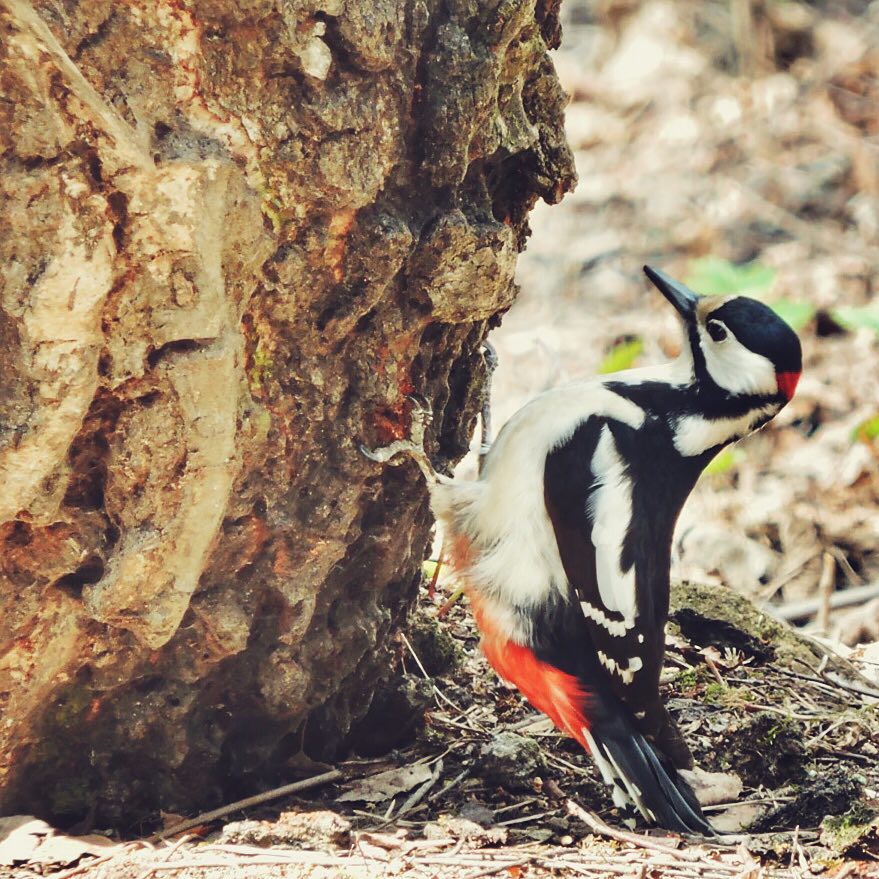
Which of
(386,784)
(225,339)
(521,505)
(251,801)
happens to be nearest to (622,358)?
(521,505)

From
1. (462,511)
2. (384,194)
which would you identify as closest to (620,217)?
(462,511)

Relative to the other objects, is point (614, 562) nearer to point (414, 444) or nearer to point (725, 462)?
point (414, 444)

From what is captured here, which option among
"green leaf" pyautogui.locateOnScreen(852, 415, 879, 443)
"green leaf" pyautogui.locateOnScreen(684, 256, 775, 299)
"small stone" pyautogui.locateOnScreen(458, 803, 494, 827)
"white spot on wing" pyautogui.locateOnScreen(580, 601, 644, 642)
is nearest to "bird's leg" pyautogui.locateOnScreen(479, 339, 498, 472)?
"white spot on wing" pyautogui.locateOnScreen(580, 601, 644, 642)

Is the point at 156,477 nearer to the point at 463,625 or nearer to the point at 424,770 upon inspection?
the point at 424,770

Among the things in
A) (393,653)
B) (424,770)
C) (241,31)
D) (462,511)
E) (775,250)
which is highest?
(775,250)

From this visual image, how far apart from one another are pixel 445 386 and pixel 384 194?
0.69 m

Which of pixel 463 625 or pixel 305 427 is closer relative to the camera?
pixel 305 427

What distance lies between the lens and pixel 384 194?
248cm

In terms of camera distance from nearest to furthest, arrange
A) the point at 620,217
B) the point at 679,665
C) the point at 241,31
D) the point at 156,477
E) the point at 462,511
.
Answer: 1. the point at 241,31
2. the point at 156,477
3. the point at 462,511
4. the point at 679,665
5. the point at 620,217

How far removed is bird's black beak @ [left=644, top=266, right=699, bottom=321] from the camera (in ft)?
10.9

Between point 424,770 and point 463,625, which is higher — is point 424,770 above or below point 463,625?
below

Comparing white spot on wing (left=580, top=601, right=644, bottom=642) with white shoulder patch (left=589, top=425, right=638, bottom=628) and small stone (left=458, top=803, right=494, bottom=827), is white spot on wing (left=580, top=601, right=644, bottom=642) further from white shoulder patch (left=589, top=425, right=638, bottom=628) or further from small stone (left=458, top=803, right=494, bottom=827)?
small stone (left=458, top=803, right=494, bottom=827)

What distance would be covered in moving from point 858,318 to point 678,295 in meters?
3.55

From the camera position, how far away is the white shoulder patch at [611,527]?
3.13 meters
